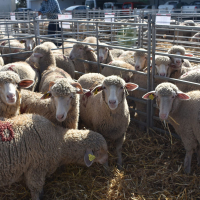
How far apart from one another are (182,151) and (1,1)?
25.4 metres

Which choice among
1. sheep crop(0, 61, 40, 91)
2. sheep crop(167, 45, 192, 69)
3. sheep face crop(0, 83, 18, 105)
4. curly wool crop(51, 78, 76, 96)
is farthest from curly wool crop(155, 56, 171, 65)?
sheep face crop(0, 83, 18, 105)

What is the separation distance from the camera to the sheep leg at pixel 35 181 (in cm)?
249

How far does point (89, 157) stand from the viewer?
259cm

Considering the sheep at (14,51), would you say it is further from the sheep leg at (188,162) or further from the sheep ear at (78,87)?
the sheep leg at (188,162)

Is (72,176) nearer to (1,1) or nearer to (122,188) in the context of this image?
(122,188)

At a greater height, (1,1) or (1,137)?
(1,1)

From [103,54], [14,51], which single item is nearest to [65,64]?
[103,54]

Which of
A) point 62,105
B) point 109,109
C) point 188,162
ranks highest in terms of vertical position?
point 62,105

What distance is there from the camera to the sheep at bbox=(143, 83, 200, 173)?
2842mm

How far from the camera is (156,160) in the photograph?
3.18 metres

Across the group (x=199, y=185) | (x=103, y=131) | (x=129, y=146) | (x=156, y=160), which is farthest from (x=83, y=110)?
(x=199, y=185)

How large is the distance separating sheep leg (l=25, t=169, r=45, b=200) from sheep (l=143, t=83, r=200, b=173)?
4.76 ft

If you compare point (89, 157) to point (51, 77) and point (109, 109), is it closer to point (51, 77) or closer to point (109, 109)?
point (109, 109)

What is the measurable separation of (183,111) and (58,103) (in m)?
1.48
